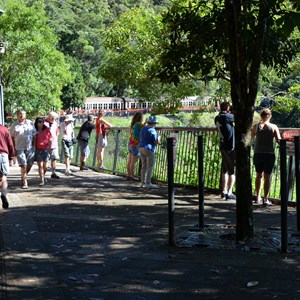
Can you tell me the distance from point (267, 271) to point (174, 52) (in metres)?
3.92

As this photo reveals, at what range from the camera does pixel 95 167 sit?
1917cm

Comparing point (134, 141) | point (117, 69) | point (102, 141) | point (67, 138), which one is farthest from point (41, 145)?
point (117, 69)

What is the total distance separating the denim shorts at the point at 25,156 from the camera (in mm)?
13203

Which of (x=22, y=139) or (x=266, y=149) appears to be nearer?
(x=266, y=149)

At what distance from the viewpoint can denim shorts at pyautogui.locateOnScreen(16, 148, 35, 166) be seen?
1320 centimetres

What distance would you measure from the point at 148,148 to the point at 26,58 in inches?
1190

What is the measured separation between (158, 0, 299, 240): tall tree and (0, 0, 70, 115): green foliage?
32383 mm

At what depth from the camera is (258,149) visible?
1084cm

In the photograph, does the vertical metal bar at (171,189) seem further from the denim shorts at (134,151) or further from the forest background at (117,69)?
the denim shorts at (134,151)

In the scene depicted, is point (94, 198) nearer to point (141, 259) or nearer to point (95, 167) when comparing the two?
point (141, 259)

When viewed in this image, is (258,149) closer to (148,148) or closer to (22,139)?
(148,148)

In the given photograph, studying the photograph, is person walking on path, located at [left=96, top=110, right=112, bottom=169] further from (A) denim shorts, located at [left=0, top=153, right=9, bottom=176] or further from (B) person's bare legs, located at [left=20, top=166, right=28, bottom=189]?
(A) denim shorts, located at [left=0, top=153, right=9, bottom=176]

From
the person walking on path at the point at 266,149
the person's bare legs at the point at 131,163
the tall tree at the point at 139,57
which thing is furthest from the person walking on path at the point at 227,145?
the tall tree at the point at 139,57

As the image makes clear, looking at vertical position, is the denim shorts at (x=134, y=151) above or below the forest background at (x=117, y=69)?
below
